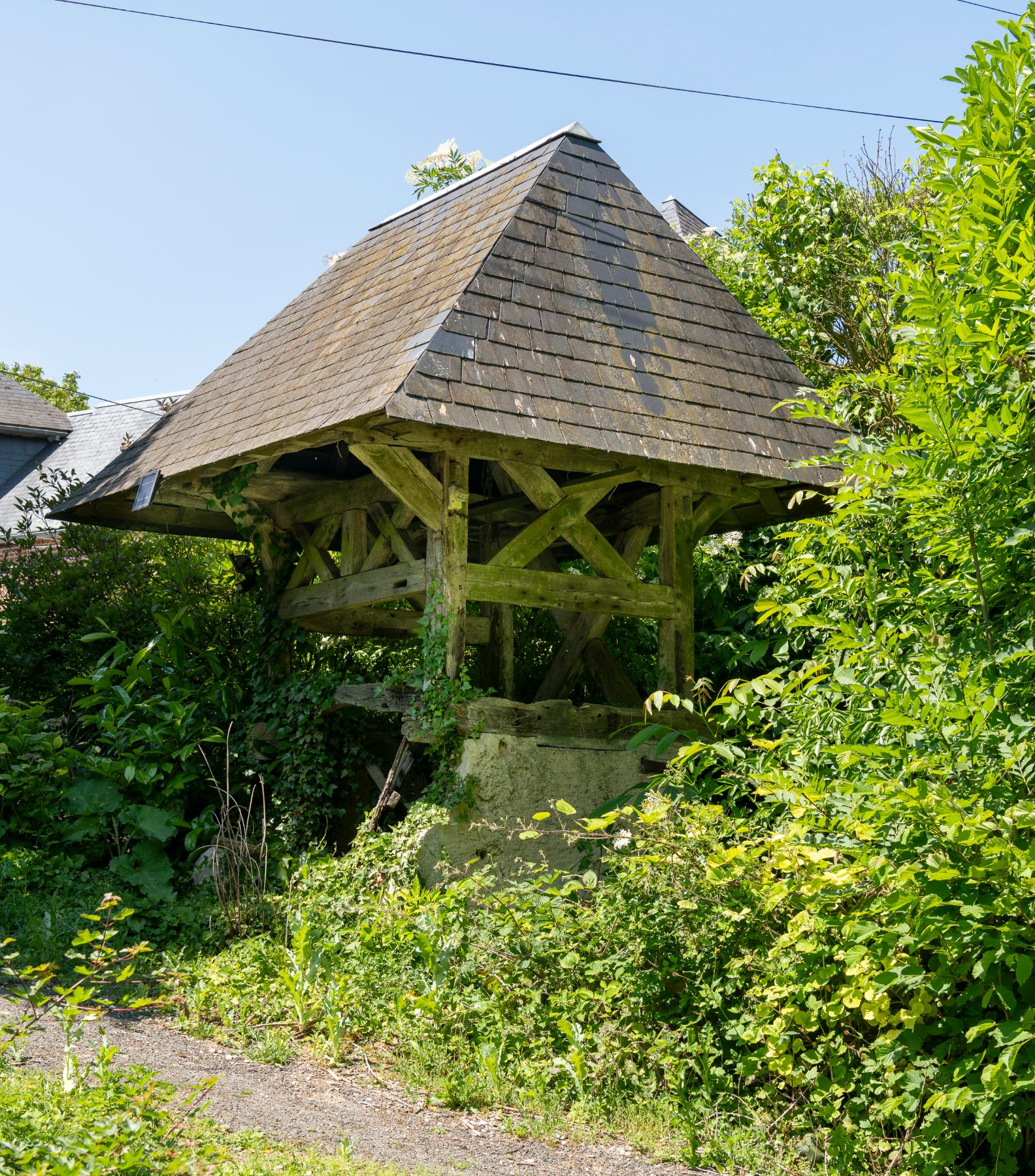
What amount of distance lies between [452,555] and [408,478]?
0.51 metres

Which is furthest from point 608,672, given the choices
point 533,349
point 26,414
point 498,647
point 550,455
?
point 26,414

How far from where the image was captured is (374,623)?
9477mm

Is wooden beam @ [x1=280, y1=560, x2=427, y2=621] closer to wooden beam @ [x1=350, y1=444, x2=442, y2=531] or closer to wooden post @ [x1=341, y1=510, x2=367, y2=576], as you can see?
wooden post @ [x1=341, y1=510, x2=367, y2=576]

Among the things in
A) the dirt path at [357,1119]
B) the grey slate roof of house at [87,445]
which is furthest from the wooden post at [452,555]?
the grey slate roof of house at [87,445]

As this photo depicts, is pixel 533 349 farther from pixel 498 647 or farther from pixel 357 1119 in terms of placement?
pixel 357 1119

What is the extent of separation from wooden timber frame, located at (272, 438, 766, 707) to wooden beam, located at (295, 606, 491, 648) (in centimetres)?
1

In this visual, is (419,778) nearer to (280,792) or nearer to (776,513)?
(280,792)

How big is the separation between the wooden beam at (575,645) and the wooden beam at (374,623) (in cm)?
60

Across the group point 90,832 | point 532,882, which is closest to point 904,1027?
point 532,882

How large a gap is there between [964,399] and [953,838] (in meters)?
1.66

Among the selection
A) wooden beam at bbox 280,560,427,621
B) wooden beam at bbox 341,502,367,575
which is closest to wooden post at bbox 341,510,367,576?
wooden beam at bbox 341,502,367,575

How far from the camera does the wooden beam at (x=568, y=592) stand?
22.6ft

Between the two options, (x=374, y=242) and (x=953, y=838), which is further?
(x=374, y=242)

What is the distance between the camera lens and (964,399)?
14.2 feet
